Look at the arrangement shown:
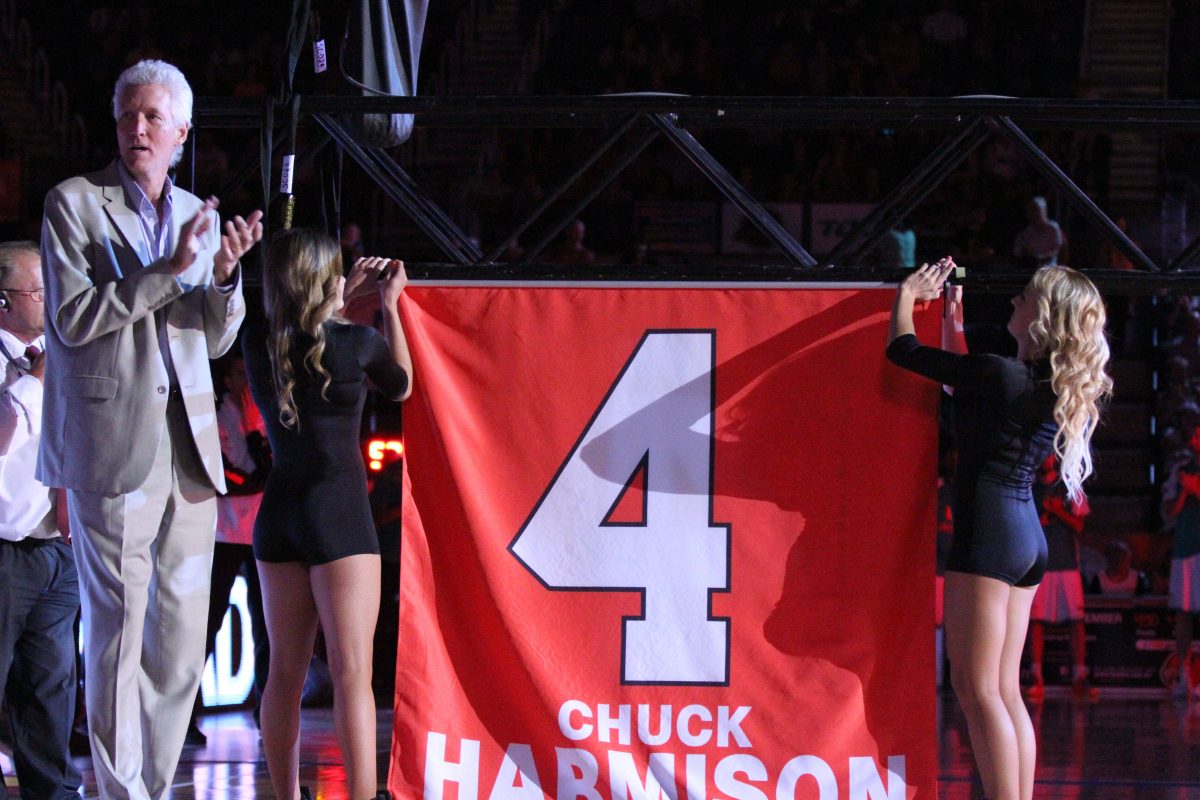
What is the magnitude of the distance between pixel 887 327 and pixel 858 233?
0.33m

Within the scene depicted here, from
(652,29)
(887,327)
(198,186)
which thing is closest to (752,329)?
(887,327)

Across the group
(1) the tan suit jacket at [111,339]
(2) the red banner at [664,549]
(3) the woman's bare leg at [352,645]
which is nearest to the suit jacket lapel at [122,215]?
(1) the tan suit jacket at [111,339]

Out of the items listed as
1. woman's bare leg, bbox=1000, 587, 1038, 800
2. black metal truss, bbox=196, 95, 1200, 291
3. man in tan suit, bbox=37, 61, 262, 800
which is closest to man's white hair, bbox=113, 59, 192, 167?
man in tan suit, bbox=37, 61, 262, 800

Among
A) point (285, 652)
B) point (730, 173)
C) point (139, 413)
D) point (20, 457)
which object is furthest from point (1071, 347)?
point (730, 173)

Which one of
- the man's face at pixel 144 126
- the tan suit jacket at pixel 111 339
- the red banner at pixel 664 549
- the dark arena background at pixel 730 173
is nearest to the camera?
the tan suit jacket at pixel 111 339

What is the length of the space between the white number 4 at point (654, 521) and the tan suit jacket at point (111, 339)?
3.75ft

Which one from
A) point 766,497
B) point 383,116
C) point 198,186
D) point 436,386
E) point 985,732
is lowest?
point 985,732

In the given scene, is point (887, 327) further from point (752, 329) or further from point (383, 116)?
point (383, 116)

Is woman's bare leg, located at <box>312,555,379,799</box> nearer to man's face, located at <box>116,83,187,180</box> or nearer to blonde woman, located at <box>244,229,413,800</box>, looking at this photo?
blonde woman, located at <box>244,229,413,800</box>

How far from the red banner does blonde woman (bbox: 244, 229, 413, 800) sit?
39 centimetres

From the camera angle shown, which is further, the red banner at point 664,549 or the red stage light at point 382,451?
the red stage light at point 382,451

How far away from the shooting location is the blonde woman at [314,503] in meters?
4.10

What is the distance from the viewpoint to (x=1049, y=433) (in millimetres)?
4352

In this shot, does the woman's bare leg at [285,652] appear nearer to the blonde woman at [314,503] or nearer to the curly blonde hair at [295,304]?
the blonde woman at [314,503]
